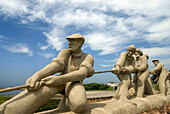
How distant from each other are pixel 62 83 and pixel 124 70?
2405 millimetres

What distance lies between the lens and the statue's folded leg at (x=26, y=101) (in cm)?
250

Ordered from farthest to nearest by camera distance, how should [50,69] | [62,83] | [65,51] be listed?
[65,51] → [50,69] → [62,83]

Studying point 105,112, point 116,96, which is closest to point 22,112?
point 105,112

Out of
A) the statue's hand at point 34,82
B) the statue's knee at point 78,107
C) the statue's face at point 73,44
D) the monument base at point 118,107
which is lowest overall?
the monument base at point 118,107

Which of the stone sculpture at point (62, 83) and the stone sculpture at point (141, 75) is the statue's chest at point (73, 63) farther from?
the stone sculpture at point (141, 75)

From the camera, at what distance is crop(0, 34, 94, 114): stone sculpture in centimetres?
265

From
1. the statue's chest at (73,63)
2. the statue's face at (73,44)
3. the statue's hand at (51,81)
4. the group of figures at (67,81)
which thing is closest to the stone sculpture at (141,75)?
the group of figures at (67,81)

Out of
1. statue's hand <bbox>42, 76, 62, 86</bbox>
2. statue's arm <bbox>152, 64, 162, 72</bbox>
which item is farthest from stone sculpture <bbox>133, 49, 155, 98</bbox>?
statue's hand <bbox>42, 76, 62, 86</bbox>

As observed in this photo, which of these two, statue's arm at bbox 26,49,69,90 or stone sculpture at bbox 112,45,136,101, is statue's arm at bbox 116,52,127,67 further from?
statue's arm at bbox 26,49,69,90

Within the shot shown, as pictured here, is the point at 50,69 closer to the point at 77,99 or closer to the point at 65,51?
the point at 65,51

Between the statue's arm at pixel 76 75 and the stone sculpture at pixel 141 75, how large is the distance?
2.60 m

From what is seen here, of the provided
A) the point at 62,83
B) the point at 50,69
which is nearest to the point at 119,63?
the point at 62,83

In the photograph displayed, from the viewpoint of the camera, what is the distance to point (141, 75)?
554 centimetres

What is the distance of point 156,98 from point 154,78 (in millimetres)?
2773
